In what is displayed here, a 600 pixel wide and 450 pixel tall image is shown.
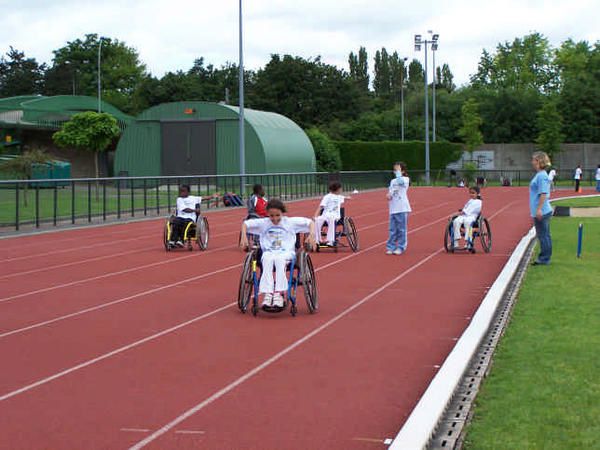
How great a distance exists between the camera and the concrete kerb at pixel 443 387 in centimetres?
582

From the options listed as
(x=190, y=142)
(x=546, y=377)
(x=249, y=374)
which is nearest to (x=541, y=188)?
(x=546, y=377)

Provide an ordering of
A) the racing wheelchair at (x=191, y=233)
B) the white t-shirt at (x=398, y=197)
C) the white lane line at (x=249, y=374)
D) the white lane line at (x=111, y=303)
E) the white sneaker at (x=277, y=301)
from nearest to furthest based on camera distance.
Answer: the white lane line at (x=249, y=374)
the white lane line at (x=111, y=303)
the white sneaker at (x=277, y=301)
the white t-shirt at (x=398, y=197)
the racing wheelchair at (x=191, y=233)

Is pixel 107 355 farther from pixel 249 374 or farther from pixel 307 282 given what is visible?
pixel 307 282

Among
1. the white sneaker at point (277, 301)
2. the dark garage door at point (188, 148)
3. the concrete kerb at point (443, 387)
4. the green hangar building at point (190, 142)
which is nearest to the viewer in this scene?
the concrete kerb at point (443, 387)

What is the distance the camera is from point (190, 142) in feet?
193

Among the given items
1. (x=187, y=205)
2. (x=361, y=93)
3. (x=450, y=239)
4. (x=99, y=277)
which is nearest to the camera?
(x=99, y=277)

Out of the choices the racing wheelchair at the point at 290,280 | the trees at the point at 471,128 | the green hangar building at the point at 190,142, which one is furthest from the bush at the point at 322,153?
the racing wheelchair at the point at 290,280

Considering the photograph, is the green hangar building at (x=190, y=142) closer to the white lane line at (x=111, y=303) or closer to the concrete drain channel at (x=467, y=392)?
the white lane line at (x=111, y=303)

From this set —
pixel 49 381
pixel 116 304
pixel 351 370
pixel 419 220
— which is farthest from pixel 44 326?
pixel 419 220

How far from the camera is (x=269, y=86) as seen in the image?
307 ft

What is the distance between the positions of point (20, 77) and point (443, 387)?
117 meters

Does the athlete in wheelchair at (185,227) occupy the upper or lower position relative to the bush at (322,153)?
lower

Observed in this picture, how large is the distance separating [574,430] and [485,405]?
0.80 meters

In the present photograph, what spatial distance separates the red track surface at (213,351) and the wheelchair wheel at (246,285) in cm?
22
